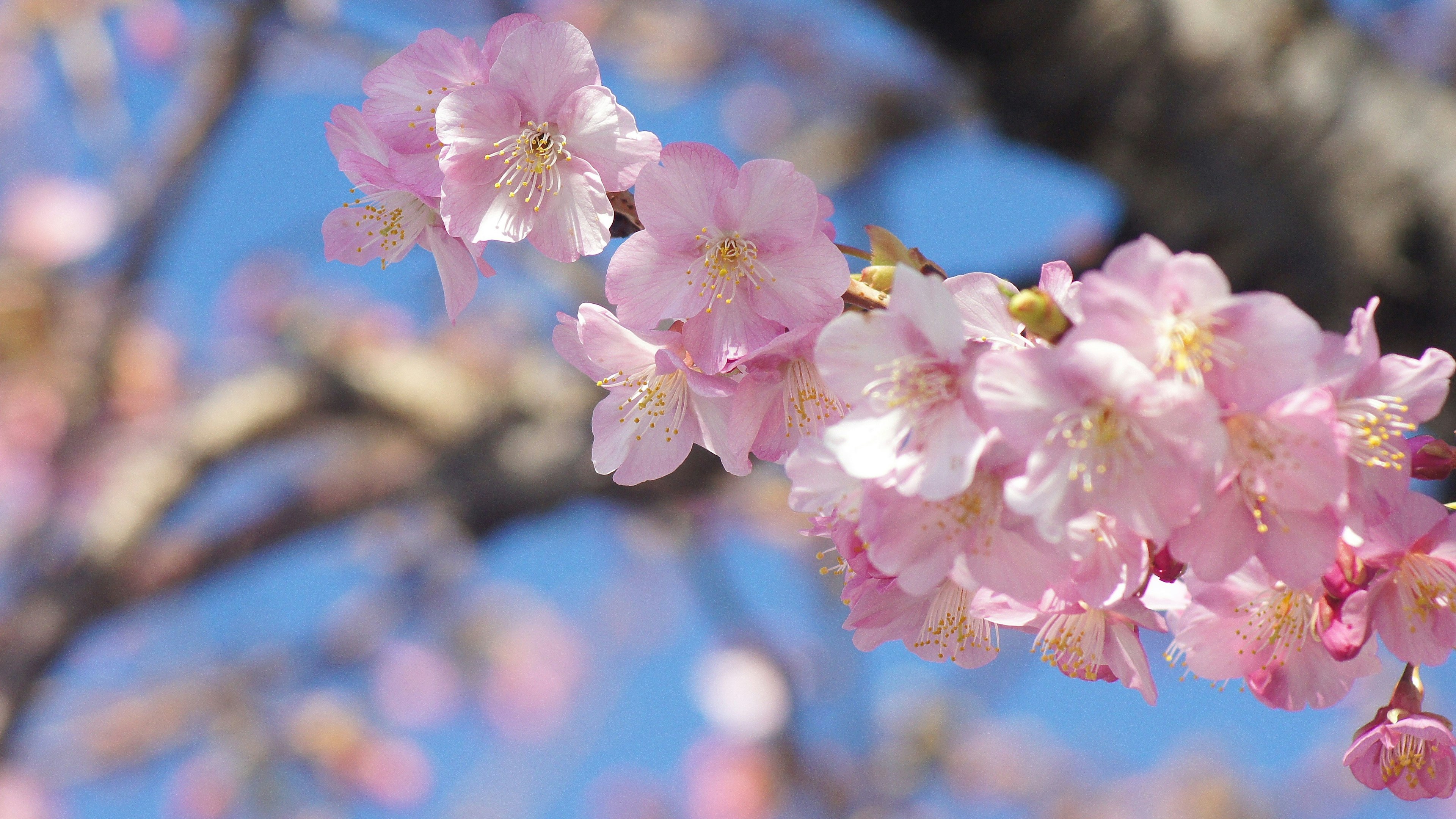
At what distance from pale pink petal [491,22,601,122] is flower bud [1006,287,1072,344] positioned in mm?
326

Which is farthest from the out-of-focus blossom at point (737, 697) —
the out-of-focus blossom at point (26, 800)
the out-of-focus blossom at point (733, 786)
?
the out-of-focus blossom at point (26, 800)

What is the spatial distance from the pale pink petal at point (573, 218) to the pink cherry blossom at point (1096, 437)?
0.28 metres

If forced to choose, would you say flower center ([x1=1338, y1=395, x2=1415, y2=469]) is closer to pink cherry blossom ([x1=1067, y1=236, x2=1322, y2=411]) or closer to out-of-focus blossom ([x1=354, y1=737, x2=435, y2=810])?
pink cherry blossom ([x1=1067, y1=236, x2=1322, y2=411])

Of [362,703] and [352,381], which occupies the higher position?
[352,381]

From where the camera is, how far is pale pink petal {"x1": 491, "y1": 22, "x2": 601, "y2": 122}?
2.06 feet

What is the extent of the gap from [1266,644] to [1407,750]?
126 millimetres

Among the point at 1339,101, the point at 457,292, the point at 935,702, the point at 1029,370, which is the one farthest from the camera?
the point at 935,702

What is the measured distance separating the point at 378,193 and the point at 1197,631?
2.14ft

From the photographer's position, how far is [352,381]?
2.78 meters

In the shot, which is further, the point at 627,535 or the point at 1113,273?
the point at 627,535

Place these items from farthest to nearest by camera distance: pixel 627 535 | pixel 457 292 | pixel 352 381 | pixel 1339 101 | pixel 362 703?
pixel 362 703 < pixel 627 535 < pixel 352 381 < pixel 1339 101 < pixel 457 292

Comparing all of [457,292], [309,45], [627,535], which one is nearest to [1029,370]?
[457,292]

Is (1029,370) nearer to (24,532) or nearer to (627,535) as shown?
(24,532)

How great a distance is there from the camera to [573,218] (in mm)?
653
